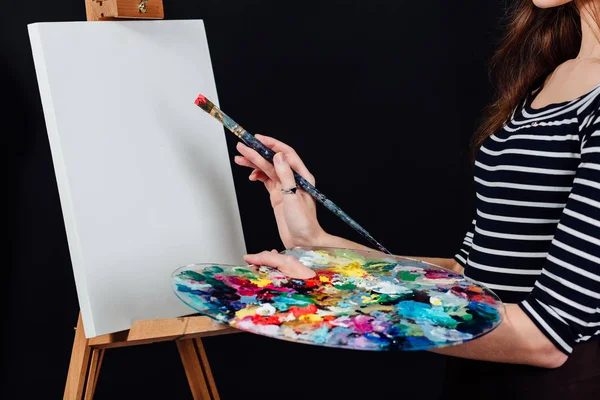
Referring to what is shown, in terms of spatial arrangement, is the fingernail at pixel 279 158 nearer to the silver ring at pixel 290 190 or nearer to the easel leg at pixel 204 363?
the silver ring at pixel 290 190

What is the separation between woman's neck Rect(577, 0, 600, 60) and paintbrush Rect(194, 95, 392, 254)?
479 mm

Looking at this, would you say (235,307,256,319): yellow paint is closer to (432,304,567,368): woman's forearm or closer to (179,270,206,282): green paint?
(179,270,206,282): green paint

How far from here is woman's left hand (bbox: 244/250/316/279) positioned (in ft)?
3.26

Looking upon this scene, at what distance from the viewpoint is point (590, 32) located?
45.4 inches

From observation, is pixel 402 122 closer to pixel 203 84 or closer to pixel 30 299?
pixel 203 84

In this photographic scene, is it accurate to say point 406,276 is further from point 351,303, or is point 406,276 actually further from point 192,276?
point 192,276

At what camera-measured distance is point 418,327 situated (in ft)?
2.71

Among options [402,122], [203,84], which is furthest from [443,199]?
[203,84]

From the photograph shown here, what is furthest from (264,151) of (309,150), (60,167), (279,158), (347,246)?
(309,150)

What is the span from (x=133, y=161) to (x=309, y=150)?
1.04 m

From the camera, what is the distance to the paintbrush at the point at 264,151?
1.34 metres

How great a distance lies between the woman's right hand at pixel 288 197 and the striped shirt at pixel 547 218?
323mm

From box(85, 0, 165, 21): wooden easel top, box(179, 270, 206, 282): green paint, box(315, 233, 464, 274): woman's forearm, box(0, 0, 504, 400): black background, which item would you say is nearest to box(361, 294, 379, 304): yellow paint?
box(179, 270, 206, 282): green paint

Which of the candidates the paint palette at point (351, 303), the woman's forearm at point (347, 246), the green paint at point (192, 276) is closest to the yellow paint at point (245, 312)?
the paint palette at point (351, 303)
